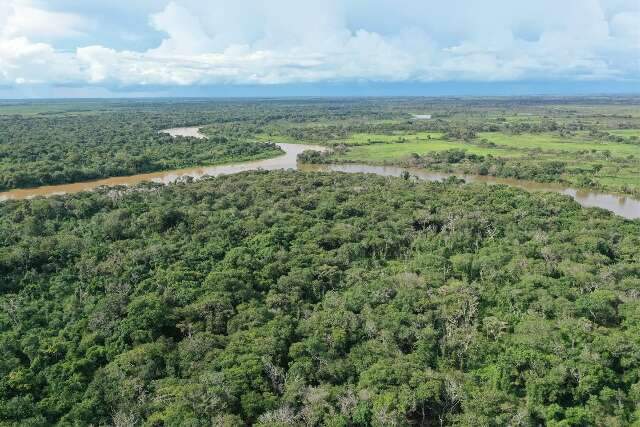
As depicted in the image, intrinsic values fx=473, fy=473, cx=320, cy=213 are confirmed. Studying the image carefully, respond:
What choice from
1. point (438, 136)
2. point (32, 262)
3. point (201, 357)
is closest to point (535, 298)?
point (201, 357)

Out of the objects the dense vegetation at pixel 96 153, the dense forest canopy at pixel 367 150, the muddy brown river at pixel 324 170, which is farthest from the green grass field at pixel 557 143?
the dense vegetation at pixel 96 153

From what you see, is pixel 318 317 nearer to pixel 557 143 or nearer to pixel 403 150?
pixel 403 150

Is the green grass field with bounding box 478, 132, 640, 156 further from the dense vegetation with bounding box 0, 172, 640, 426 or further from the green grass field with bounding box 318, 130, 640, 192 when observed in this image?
the dense vegetation with bounding box 0, 172, 640, 426

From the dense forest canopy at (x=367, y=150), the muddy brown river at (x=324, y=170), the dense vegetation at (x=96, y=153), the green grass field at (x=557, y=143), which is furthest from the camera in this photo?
the green grass field at (x=557, y=143)

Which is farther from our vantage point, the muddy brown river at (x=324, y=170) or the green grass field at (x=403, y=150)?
the green grass field at (x=403, y=150)

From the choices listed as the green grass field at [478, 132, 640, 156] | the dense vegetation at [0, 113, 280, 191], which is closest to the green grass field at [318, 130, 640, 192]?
the green grass field at [478, 132, 640, 156]

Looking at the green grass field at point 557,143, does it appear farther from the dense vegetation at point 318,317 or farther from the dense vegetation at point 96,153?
the dense vegetation at point 318,317

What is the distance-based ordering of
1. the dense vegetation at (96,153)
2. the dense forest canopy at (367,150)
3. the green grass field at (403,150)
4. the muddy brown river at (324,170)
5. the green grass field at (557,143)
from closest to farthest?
1. the muddy brown river at (324,170)
2. the dense vegetation at (96,153)
3. the dense forest canopy at (367,150)
4. the green grass field at (403,150)
5. the green grass field at (557,143)

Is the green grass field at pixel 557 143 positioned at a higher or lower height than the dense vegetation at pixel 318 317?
higher
